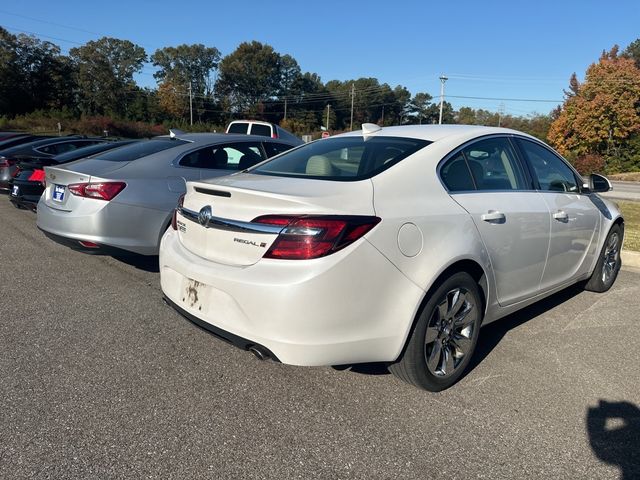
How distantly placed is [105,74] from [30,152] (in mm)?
75449

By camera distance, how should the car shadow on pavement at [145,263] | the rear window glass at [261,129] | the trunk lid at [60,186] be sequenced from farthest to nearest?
the rear window glass at [261,129], the car shadow on pavement at [145,263], the trunk lid at [60,186]

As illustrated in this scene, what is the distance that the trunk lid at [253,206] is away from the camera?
2555 millimetres

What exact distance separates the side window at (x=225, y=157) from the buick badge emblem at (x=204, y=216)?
8.69 ft

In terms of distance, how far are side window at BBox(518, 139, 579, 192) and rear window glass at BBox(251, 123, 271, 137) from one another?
8996 mm

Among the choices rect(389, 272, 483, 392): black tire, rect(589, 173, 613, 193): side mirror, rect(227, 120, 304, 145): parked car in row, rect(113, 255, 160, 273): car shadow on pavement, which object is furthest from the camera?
rect(227, 120, 304, 145): parked car in row

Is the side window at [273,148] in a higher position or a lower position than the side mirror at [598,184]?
higher

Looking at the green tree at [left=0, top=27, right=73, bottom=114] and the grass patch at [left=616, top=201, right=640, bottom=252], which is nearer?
the grass patch at [left=616, top=201, right=640, bottom=252]

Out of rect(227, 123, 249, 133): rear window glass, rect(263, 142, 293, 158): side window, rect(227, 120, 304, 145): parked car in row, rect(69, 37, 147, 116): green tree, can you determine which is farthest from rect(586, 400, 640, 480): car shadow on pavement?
rect(69, 37, 147, 116): green tree

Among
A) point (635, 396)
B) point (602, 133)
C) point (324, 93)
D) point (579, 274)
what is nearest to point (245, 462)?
point (635, 396)

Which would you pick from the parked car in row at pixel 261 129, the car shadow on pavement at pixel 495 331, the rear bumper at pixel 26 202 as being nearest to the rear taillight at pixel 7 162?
the rear bumper at pixel 26 202

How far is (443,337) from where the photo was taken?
3.02m

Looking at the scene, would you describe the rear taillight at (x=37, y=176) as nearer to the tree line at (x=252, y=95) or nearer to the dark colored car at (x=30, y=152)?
the dark colored car at (x=30, y=152)

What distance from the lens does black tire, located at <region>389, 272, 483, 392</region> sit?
281cm

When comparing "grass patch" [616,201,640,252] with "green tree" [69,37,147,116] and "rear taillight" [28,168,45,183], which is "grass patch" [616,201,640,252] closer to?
"rear taillight" [28,168,45,183]
